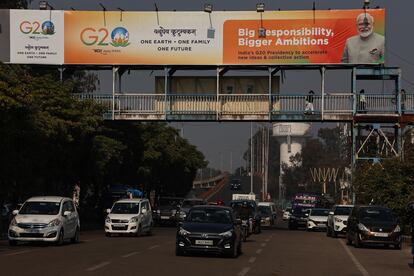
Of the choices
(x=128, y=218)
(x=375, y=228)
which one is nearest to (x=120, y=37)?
(x=128, y=218)

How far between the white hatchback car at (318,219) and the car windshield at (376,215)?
16.1 meters

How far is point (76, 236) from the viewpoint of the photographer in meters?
29.3

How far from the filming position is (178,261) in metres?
21.0

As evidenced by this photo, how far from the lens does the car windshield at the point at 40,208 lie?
27.2 meters

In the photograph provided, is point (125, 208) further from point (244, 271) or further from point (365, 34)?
point (365, 34)

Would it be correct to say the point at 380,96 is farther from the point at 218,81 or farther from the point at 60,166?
the point at 60,166

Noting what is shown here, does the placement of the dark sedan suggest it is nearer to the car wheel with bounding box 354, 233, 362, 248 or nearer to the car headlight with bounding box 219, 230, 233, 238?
the car headlight with bounding box 219, 230, 233, 238

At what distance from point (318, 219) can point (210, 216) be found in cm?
2602

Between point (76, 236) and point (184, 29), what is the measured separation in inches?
831

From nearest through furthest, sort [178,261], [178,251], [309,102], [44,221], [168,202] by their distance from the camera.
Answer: [178,261] < [178,251] < [44,221] < [309,102] < [168,202]

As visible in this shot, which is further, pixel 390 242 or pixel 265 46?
pixel 265 46

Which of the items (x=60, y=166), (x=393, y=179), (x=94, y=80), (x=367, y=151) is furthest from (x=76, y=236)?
(x=94, y=80)

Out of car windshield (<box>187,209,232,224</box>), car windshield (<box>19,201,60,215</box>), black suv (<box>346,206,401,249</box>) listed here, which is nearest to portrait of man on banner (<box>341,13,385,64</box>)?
black suv (<box>346,206,401,249</box>)

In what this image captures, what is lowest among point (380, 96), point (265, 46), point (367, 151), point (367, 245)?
point (367, 245)
